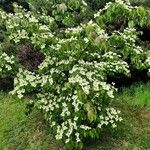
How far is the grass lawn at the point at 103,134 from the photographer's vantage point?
32.6ft

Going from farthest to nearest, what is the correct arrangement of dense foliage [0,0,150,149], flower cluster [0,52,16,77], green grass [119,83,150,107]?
green grass [119,83,150,107], flower cluster [0,52,16,77], dense foliage [0,0,150,149]

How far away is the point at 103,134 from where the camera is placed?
10.2 m

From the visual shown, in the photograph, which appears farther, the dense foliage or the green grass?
the green grass

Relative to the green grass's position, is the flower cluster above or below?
above

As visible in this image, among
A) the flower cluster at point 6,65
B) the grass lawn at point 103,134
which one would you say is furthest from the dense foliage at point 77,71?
the grass lawn at point 103,134

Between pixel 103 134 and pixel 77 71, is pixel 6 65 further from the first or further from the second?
pixel 103 134

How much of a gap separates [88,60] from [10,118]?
7.74ft

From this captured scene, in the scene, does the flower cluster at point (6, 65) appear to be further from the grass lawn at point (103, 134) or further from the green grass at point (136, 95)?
the green grass at point (136, 95)

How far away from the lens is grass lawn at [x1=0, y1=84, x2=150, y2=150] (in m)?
9.92

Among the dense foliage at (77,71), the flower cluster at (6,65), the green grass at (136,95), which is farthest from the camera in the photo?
the green grass at (136,95)

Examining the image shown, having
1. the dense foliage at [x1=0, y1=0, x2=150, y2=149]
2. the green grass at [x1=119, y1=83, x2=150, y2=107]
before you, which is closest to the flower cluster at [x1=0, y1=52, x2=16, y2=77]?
the dense foliage at [x1=0, y1=0, x2=150, y2=149]

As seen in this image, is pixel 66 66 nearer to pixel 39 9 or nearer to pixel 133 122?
pixel 133 122

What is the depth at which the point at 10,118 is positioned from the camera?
11.0 meters

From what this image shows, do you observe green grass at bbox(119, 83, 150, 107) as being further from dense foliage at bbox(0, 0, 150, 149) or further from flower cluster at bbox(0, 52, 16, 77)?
flower cluster at bbox(0, 52, 16, 77)
